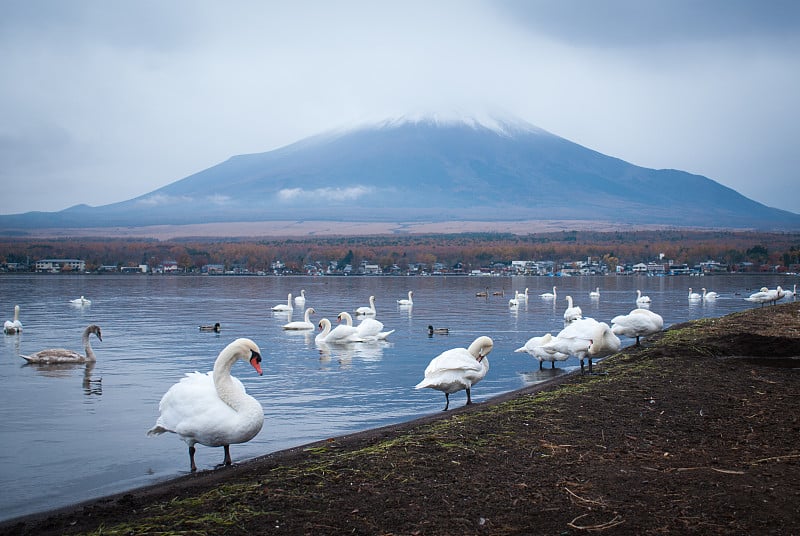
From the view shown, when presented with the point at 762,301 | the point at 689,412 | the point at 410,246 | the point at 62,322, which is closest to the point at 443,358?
the point at 689,412

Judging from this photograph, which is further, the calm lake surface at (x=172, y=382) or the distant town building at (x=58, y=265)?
the distant town building at (x=58, y=265)

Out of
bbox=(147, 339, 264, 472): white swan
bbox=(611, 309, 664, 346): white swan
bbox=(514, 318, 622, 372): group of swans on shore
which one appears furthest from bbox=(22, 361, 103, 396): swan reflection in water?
bbox=(611, 309, 664, 346): white swan

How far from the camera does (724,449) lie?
810 cm

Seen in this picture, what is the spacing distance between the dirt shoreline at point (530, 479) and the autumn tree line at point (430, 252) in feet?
356

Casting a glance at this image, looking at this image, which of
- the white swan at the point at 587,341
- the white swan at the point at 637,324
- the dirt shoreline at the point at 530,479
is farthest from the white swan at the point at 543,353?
the dirt shoreline at the point at 530,479

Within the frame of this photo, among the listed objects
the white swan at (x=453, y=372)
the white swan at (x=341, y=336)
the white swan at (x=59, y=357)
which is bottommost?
the white swan at (x=341, y=336)

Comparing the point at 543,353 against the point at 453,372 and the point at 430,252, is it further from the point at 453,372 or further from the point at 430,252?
the point at 430,252

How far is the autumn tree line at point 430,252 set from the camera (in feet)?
403

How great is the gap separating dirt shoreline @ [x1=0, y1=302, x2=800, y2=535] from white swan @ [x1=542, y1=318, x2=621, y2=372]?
5590 millimetres

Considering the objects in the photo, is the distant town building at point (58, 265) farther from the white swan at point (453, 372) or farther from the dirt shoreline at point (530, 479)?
the dirt shoreline at point (530, 479)

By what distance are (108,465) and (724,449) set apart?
8306mm

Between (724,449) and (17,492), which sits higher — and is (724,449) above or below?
above

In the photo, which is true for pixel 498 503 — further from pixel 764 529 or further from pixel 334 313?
pixel 334 313

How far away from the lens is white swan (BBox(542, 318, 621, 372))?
17422 millimetres
